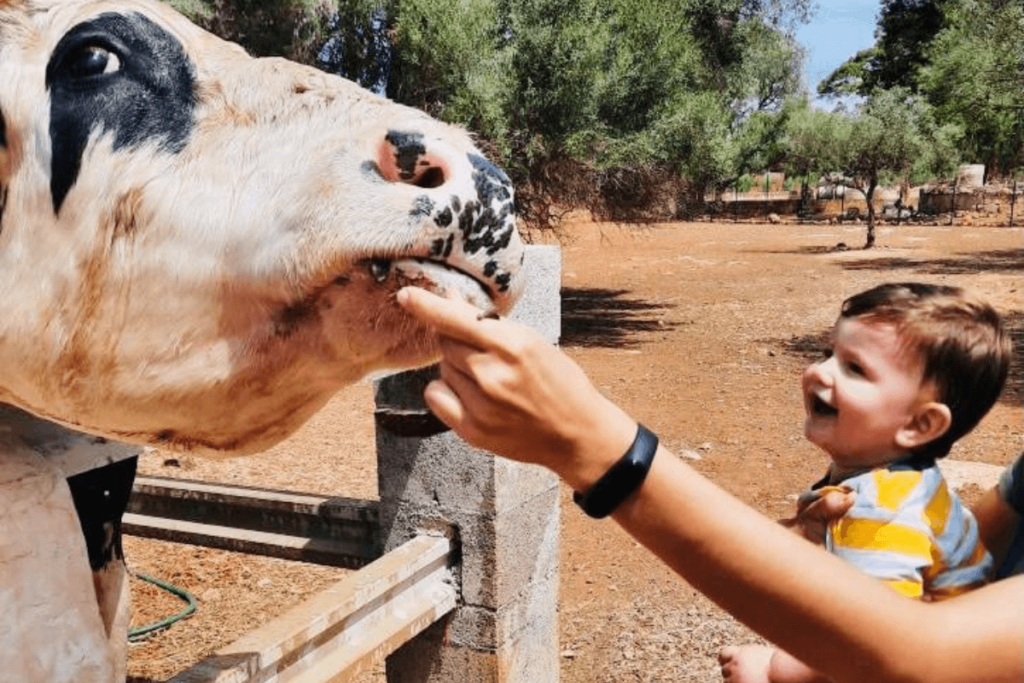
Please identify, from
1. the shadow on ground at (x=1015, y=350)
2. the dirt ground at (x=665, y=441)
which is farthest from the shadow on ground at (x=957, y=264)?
the shadow on ground at (x=1015, y=350)

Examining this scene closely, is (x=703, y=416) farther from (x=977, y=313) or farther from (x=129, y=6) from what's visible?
(x=129, y=6)

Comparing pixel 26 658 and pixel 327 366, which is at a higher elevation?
pixel 327 366

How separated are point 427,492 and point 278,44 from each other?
9505 millimetres

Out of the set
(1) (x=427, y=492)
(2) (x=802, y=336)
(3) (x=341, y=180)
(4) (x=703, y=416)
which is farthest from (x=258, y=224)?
(2) (x=802, y=336)

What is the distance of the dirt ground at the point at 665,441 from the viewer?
469 centimetres

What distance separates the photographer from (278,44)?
1139 cm

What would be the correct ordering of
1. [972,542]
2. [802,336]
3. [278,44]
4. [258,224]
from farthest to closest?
[802,336] < [278,44] < [972,542] < [258,224]

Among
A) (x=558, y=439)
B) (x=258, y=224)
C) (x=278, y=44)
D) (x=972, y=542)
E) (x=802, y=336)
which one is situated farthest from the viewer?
(x=802, y=336)

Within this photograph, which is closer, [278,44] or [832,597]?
[832,597]

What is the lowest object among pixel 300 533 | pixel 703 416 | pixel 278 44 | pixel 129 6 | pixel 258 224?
pixel 703 416

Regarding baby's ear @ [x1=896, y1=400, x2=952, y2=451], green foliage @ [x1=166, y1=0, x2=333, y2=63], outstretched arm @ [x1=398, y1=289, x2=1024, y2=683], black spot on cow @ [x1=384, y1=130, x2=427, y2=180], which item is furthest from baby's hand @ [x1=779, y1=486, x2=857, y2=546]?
green foliage @ [x1=166, y1=0, x2=333, y2=63]

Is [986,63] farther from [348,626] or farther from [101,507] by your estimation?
[101,507]

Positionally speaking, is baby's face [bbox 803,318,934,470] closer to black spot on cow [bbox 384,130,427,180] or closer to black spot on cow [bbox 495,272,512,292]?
black spot on cow [bbox 495,272,512,292]

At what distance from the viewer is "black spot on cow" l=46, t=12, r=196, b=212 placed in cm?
117
